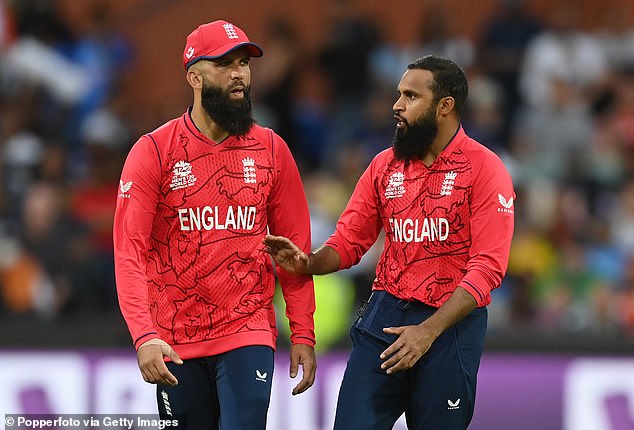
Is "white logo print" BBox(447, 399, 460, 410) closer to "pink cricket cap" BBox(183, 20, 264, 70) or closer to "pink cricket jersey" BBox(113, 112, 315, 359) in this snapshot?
"pink cricket jersey" BBox(113, 112, 315, 359)

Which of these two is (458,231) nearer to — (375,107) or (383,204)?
(383,204)

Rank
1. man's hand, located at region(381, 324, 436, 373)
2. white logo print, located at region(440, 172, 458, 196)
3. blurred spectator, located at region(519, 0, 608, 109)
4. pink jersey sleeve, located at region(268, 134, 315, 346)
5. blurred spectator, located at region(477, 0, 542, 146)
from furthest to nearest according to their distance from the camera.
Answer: blurred spectator, located at region(477, 0, 542, 146), blurred spectator, located at region(519, 0, 608, 109), pink jersey sleeve, located at region(268, 134, 315, 346), white logo print, located at region(440, 172, 458, 196), man's hand, located at region(381, 324, 436, 373)

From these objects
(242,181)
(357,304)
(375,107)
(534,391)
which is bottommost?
(534,391)

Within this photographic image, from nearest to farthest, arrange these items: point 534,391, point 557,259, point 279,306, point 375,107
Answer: point 534,391, point 279,306, point 557,259, point 375,107

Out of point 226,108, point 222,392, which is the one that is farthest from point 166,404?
point 226,108

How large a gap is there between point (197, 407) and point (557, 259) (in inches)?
220

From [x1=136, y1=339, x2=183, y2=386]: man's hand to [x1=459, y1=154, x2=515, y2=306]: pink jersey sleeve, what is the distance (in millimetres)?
1314

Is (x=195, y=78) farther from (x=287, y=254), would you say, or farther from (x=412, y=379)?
(x=412, y=379)

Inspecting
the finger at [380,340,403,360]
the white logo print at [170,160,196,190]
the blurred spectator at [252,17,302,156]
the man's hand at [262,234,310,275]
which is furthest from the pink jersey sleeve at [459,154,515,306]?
the blurred spectator at [252,17,302,156]

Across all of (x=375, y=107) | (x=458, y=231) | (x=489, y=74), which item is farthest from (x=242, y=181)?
(x=489, y=74)

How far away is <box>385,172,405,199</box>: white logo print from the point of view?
5785 mm

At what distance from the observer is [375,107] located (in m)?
12.0

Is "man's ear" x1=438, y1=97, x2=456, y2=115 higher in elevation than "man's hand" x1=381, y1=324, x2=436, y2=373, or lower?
higher

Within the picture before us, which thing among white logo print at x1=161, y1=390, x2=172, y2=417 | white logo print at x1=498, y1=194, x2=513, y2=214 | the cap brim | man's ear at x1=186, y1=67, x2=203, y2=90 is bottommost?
white logo print at x1=161, y1=390, x2=172, y2=417
